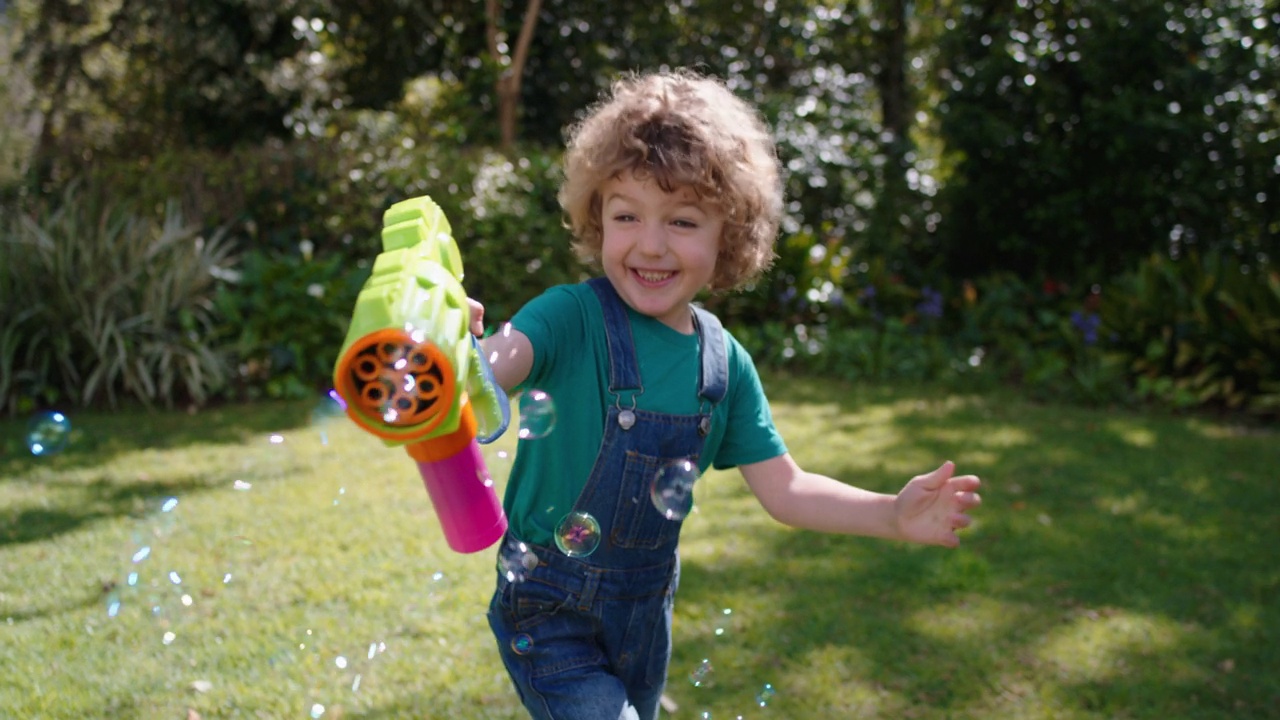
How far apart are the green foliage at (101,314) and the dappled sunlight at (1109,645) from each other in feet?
15.2

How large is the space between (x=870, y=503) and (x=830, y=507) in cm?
8

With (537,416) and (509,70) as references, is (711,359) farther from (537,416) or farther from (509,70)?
(509,70)

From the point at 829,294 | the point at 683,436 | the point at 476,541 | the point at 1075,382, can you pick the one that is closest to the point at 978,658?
the point at 683,436

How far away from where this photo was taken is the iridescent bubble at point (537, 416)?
197cm

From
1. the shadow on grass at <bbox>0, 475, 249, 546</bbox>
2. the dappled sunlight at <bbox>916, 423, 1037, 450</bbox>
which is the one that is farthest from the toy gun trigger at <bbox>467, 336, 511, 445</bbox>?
the dappled sunlight at <bbox>916, 423, 1037, 450</bbox>

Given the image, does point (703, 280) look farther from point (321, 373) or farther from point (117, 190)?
point (117, 190)

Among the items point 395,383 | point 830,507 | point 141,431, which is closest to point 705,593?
point 830,507

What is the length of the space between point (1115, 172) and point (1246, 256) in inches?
43.9

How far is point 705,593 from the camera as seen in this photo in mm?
3770

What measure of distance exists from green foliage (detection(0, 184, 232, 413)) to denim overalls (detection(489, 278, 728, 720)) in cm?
471

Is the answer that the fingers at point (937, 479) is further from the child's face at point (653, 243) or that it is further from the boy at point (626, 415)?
the child's face at point (653, 243)

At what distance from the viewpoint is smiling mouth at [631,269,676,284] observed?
205cm

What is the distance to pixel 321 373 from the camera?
672 cm

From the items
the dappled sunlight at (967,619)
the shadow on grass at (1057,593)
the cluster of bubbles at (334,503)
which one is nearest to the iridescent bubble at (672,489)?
Answer: the cluster of bubbles at (334,503)
